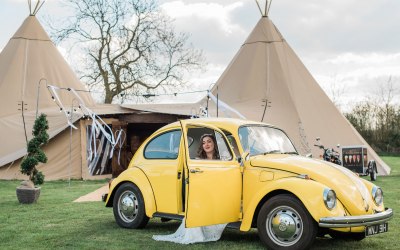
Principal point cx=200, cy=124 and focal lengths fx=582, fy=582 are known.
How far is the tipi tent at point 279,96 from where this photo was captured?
65.4 feet

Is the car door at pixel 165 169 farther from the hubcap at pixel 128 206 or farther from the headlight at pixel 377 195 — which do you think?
the headlight at pixel 377 195

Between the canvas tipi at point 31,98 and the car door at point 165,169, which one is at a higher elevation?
the canvas tipi at point 31,98

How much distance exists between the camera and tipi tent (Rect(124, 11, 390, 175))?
19922mm

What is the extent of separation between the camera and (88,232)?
8242 mm

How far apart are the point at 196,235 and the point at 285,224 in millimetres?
1258

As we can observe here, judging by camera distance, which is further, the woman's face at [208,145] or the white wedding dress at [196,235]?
the woman's face at [208,145]

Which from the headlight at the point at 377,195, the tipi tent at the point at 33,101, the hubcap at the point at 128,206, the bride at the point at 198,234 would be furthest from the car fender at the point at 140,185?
the tipi tent at the point at 33,101

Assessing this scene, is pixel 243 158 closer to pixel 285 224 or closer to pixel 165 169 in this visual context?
pixel 285 224

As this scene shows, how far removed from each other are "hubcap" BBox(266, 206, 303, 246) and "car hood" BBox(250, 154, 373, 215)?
0.51 m

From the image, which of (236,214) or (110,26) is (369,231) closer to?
(236,214)

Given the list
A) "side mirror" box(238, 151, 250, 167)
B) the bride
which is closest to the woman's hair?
the bride

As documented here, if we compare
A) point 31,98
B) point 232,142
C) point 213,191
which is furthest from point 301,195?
point 31,98

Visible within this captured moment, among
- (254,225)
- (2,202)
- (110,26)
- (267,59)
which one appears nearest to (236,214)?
(254,225)

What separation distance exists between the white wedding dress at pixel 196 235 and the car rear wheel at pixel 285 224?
702 mm
